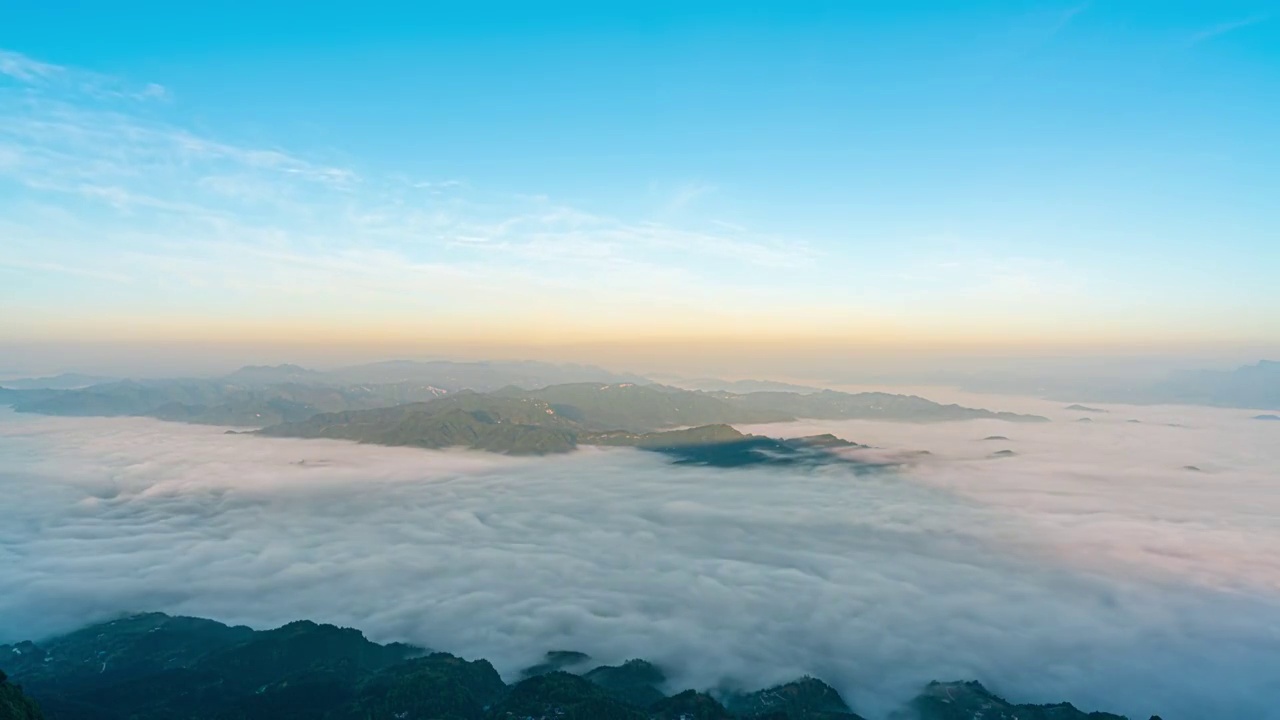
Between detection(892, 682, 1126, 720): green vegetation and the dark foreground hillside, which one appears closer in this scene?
detection(892, 682, 1126, 720): green vegetation

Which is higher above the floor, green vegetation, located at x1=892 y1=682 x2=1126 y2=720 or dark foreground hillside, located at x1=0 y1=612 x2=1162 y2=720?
green vegetation, located at x1=892 y1=682 x2=1126 y2=720

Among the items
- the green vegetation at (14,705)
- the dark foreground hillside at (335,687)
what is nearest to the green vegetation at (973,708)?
the dark foreground hillside at (335,687)

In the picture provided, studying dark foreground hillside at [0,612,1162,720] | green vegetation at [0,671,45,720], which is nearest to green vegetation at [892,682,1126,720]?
dark foreground hillside at [0,612,1162,720]

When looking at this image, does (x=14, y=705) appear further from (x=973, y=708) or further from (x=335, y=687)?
(x=973, y=708)

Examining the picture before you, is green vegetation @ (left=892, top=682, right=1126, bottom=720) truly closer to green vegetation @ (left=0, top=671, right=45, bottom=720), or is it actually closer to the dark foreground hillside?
the dark foreground hillside

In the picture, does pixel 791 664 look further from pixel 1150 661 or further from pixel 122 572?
pixel 122 572

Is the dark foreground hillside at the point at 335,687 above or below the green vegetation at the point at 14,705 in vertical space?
Answer: below

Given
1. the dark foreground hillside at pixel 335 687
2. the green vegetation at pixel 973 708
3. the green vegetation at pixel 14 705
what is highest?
the green vegetation at pixel 14 705

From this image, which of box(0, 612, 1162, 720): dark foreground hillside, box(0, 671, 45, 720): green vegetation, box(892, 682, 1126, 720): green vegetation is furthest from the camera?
box(0, 612, 1162, 720): dark foreground hillside

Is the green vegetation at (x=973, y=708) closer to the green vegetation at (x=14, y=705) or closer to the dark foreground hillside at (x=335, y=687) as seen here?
the dark foreground hillside at (x=335, y=687)
